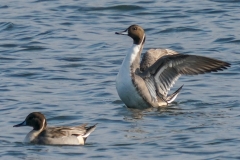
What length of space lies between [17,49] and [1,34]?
1635mm

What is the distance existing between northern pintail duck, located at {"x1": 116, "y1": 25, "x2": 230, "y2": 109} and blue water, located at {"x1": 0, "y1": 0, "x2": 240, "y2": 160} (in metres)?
0.21

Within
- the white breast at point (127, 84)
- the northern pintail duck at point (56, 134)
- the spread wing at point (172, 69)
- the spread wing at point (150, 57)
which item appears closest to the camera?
the northern pintail duck at point (56, 134)

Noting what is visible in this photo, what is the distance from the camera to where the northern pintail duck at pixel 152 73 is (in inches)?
514

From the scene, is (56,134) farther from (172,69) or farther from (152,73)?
(172,69)

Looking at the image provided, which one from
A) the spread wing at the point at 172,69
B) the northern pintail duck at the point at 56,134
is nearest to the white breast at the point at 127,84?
the spread wing at the point at 172,69

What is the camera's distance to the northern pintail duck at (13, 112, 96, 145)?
36.0 ft

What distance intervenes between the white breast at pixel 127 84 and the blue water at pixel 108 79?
19cm

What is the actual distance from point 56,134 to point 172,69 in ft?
9.49

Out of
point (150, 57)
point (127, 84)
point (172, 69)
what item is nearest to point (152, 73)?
point (172, 69)

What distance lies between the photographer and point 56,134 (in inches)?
436

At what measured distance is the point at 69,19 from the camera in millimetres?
20516

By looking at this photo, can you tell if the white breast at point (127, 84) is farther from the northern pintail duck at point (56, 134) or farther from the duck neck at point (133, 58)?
the northern pintail duck at point (56, 134)

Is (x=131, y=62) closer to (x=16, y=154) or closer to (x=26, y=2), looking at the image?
(x=16, y=154)

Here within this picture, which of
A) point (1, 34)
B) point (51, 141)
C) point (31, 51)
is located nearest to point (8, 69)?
point (31, 51)
